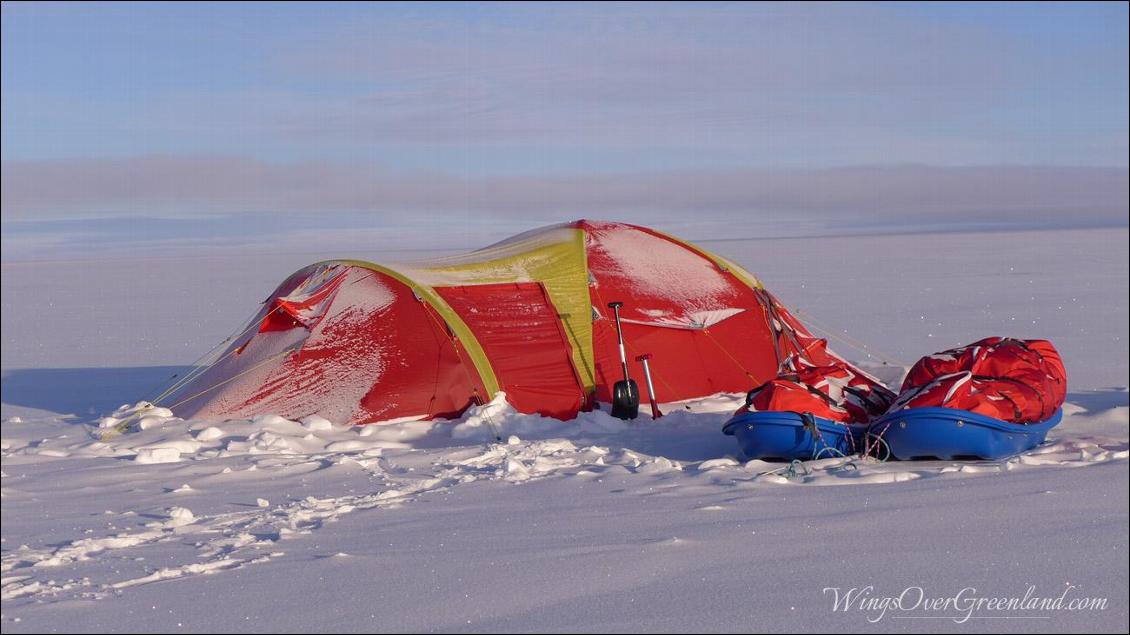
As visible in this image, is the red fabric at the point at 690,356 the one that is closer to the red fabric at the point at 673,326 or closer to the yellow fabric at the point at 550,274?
the red fabric at the point at 673,326

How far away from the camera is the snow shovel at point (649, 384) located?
367 inches

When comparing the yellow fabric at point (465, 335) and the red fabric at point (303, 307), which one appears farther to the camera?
the red fabric at point (303, 307)

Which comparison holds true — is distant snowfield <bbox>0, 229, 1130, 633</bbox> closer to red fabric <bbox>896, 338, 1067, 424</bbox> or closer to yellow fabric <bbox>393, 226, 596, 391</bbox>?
red fabric <bbox>896, 338, 1067, 424</bbox>

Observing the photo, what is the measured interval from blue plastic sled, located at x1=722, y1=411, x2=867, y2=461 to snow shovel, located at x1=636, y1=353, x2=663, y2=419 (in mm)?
1884

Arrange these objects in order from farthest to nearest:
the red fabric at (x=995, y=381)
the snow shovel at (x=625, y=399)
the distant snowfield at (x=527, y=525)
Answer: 1. the snow shovel at (x=625, y=399)
2. the red fabric at (x=995, y=381)
3. the distant snowfield at (x=527, y=525)

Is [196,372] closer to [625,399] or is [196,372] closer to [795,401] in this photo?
[625,399]

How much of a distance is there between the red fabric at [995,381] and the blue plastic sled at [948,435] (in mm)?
129

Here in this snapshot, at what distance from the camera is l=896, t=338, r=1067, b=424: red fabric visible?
7.21 metres

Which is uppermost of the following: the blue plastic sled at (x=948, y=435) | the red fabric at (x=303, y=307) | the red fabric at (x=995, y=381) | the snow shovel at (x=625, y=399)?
the red fabric at (x=303, y=307)

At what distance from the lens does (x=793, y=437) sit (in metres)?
7.34

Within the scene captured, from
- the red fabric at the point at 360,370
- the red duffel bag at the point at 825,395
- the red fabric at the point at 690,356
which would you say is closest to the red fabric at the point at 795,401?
the red duffel bag at the point at 825,395

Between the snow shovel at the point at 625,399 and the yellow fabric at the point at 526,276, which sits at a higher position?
the yellow fabric at the point at 526,276

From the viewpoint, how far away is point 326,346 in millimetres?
9547

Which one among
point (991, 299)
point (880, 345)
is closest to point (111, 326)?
point (880, 345)
